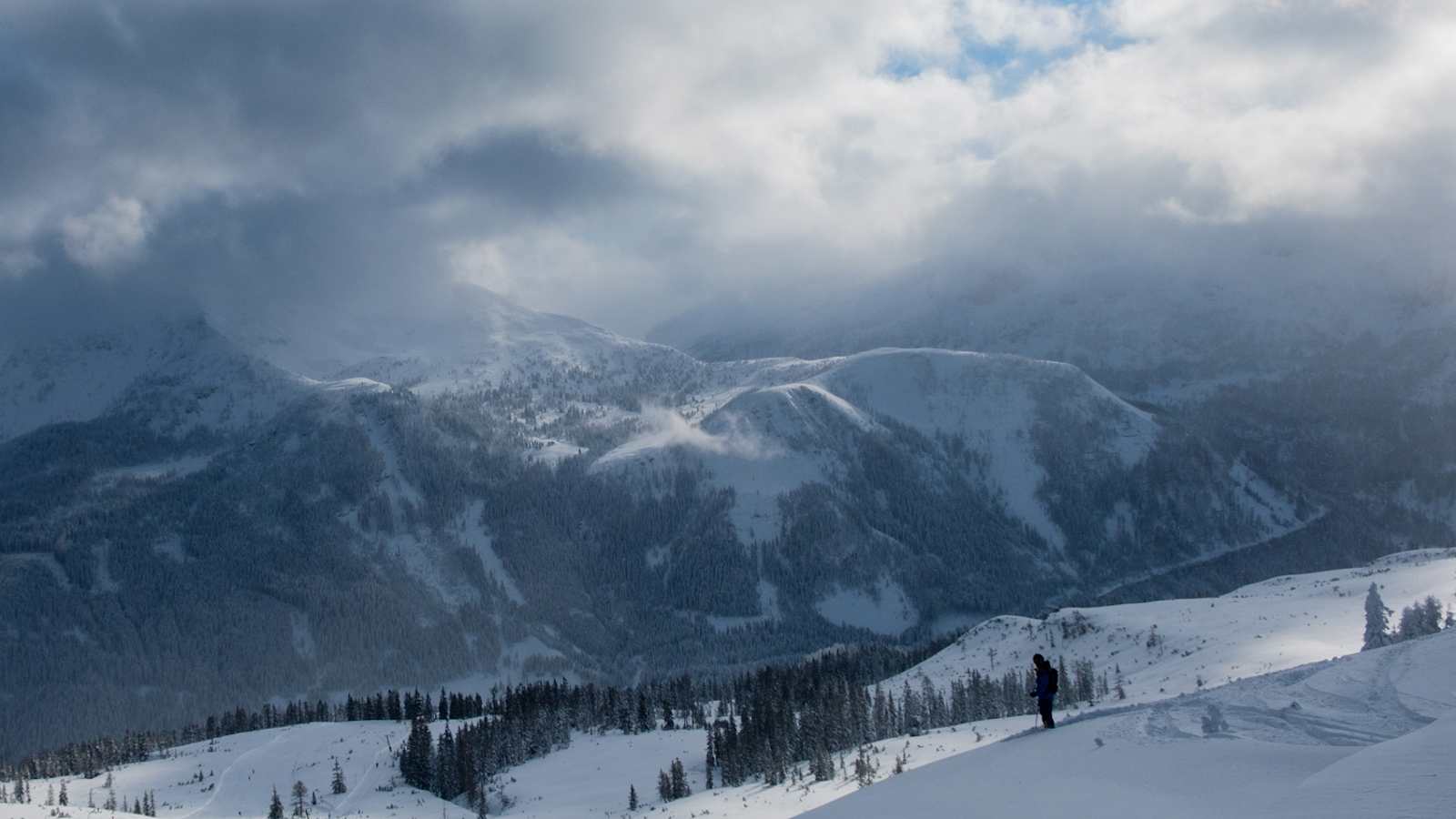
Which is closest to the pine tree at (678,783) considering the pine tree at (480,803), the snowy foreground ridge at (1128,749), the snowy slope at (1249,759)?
the snowy foreground ridge at (1128,749)

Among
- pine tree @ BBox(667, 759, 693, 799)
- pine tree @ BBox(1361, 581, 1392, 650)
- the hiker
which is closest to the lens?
the hiker

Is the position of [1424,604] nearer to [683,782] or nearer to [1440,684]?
[683,782]

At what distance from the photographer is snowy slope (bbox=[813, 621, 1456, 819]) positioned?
19094mm

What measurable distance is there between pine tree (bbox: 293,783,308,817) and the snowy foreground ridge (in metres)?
1.12

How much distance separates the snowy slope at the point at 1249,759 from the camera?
19.1 meters

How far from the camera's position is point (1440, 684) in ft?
91.4

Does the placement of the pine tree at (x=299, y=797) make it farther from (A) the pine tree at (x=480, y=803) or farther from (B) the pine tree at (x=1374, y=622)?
(B) the pine tree at (x=1374, y=622)

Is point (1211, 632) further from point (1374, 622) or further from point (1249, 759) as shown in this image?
point (1249, 759)

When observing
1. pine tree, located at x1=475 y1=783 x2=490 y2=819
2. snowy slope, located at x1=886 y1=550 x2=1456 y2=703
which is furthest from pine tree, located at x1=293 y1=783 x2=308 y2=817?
snowy slope, located at x1=886 y1=550 x2=1456 y2=703

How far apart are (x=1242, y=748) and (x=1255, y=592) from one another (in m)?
157

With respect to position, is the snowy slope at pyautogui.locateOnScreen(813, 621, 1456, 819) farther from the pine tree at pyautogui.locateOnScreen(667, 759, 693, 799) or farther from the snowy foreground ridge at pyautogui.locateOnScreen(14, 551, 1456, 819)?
the pine tree at pyautogui.locateOnScreen(667, 759, 693, 799)

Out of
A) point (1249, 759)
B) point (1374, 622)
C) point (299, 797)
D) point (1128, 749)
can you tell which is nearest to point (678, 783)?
point (299, 797)

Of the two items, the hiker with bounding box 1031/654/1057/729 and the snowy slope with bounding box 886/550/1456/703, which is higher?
the hiker with bounding box 1031/654/1057/729

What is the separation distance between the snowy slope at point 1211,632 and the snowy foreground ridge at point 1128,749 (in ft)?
1.49
